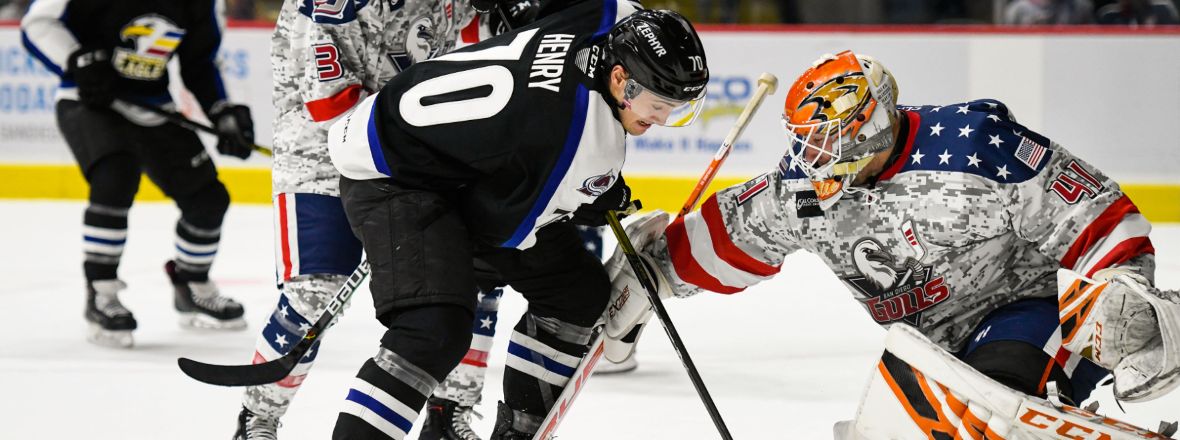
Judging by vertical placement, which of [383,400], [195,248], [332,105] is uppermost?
[332,105]

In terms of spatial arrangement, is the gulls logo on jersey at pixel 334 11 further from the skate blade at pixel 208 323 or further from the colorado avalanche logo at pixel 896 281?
the skate blade at pixel 208 323

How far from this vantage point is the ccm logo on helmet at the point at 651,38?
2.20 metres

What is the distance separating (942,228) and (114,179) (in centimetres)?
268

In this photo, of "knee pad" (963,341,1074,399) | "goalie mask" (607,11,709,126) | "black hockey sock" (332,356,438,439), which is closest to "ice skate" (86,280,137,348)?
"black hockey sock" (332,356,438,439)

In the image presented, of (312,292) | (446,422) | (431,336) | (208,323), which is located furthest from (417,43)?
(208,323)

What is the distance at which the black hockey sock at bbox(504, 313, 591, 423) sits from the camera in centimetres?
265

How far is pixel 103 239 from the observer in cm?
412

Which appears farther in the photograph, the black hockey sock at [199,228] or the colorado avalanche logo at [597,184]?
the black hockey sock at [199,228]

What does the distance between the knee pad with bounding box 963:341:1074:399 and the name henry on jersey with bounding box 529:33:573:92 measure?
85 cm

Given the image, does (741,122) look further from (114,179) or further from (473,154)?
(114,179)

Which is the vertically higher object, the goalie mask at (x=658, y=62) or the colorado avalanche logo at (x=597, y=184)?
the goalie mask at (x=658, y=62)

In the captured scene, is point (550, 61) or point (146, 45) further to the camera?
point (146, 45)

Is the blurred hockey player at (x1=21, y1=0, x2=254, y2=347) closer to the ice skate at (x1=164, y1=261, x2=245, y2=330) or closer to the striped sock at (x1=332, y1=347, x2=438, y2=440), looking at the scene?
the ice skate at (x1=164, y1=261, x2=245, y2=330)

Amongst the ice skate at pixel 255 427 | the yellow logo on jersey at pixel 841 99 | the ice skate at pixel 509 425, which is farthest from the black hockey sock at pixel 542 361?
the yellow logo on jersey at pixel 841 99
